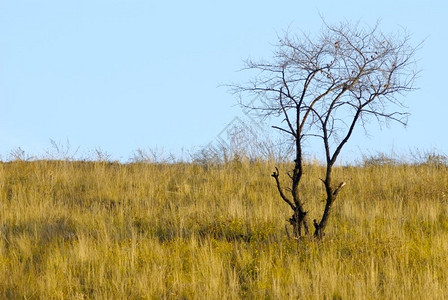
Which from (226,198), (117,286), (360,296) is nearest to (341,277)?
(360,296)

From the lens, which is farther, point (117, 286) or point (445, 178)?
point (445, 178)

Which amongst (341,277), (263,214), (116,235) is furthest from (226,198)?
(341,277)

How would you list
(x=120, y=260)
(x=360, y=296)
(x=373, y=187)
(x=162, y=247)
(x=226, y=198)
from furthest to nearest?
(x=373, y=187)
(x=226, y=198)
(x=162, y=247)
(x=120, y=260)
(x=360, y=296)

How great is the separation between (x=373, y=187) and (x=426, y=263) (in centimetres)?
531

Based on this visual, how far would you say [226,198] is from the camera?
12.1m

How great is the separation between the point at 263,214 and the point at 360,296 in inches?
166

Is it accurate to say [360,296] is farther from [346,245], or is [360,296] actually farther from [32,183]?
[32,183]

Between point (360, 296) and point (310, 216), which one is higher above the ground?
point (310, 216)

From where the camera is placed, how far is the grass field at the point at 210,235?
7000 mm

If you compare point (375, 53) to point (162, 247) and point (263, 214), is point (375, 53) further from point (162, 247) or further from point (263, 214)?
point (162, 247)

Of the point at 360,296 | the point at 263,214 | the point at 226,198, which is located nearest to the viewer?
the point at 360,296

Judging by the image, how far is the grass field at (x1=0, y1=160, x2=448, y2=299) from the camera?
7.00m

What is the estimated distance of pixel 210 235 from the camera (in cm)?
949

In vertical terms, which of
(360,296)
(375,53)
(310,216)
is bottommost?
(360,296)
